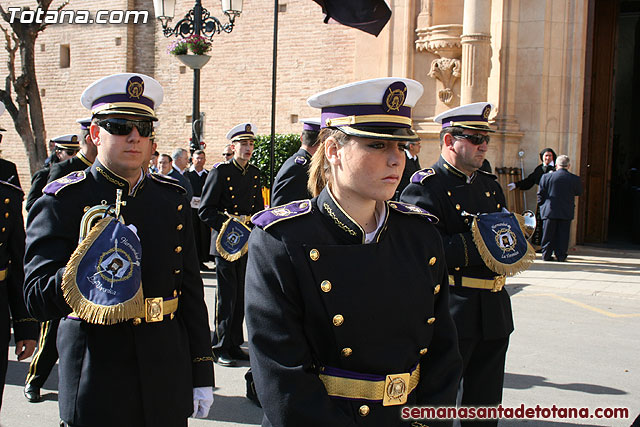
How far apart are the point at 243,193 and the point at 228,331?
1513 millimetres

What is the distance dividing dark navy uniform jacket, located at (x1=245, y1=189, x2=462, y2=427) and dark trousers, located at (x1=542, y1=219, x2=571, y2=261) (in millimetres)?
11655

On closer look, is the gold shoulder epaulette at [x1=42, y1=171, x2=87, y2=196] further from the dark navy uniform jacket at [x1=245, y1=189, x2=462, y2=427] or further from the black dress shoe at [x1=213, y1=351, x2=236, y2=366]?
the black dress shoe at [x1=213, y1=351, x2=236, y2=366]

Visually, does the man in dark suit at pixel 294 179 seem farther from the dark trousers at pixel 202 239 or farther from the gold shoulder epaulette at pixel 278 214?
the dark trousers at pixel 202 239

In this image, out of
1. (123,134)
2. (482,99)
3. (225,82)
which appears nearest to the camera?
(123,134)

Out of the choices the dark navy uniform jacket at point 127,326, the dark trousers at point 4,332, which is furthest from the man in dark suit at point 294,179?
the dark navy uniform jacket at point 127,326

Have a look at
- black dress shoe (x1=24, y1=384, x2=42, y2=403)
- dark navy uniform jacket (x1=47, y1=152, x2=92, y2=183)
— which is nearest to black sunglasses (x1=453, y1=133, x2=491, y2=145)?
dark navy uniform jacket (x1=47, y1=152, x2=92, y2=183)

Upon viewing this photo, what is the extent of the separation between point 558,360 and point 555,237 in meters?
6.96

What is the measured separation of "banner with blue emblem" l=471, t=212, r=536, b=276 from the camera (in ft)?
14.5

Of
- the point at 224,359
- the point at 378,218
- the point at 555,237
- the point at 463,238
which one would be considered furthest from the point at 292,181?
the point at 555,237

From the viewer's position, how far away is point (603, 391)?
20.6 ft

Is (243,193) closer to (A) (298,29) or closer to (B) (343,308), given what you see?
(B) (343,308)

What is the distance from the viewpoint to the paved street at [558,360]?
5.74 metres

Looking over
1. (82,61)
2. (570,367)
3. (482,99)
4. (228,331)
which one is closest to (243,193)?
(228,331)

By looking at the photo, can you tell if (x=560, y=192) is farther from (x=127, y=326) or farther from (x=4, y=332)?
(x=127, y=326)
